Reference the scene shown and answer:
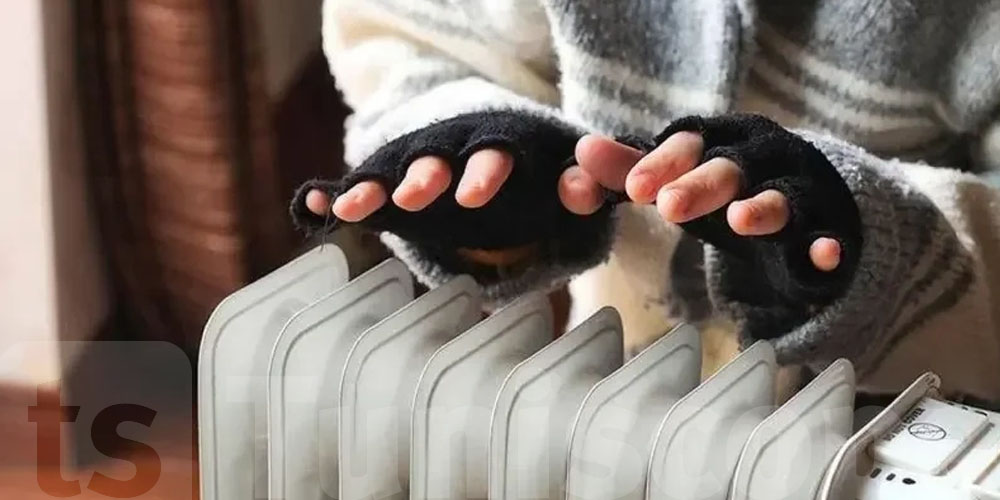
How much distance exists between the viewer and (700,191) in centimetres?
61

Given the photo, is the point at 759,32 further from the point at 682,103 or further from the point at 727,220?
the point at 727,220

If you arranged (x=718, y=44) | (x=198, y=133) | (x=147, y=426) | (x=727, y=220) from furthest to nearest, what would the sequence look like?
(x=147, y=426) → (x=198, y=133) → (x=718, y=44) → (x=727, y=220)

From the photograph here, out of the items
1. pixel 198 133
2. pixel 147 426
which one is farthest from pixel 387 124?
pixel 147 426

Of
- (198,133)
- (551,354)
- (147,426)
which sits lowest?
(147,426)

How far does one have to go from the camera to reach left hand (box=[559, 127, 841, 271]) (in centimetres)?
61

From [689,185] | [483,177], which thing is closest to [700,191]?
[689,185]

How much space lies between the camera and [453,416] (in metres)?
0.71

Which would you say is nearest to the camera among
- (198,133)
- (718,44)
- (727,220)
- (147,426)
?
(727,220)

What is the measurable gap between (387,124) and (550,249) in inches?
4.6

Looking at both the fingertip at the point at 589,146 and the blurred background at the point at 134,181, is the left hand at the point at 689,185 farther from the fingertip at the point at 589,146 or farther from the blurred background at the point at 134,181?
the blurred background at the point at 134,181

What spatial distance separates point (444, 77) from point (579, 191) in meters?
0.15

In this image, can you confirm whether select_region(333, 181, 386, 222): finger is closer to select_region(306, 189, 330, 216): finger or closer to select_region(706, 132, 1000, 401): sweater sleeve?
select_region(306, 189, 330, 216): finger

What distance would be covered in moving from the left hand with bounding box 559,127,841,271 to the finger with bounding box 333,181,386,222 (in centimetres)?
10

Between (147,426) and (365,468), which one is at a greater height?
(365,468)
